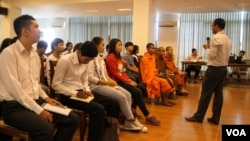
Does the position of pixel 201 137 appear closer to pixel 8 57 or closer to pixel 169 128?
pixel 169 128

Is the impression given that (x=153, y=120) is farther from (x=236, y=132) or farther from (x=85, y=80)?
(x=236, y=132)

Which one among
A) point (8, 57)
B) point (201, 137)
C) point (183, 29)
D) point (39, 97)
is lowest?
point (201, 137)

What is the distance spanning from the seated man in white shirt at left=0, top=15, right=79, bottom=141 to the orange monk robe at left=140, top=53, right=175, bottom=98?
8.93 ft

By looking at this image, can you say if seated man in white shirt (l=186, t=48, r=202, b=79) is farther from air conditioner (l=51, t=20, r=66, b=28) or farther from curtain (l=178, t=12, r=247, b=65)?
air conditioner (l=51, t=20, r=66, b=28)

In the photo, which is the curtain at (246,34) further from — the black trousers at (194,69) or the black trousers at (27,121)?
the black trousers at (27,121)

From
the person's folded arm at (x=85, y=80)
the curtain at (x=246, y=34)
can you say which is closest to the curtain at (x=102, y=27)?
the curtain at (x=246, y=34)

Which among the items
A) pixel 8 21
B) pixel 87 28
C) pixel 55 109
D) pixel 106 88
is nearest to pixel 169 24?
pixel 87 28

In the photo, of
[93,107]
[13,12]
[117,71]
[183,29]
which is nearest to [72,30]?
[13,12]

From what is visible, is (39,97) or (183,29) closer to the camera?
(39,97)

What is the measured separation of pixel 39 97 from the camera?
216 centimetres

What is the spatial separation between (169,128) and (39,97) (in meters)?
1.96

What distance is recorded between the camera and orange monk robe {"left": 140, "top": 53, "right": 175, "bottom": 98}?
4.67m

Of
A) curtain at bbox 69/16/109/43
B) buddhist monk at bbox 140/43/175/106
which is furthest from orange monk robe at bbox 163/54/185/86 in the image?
curtain at bbox 69/16/109/43

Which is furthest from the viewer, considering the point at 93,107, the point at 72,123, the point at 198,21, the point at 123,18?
the point at 123,18
